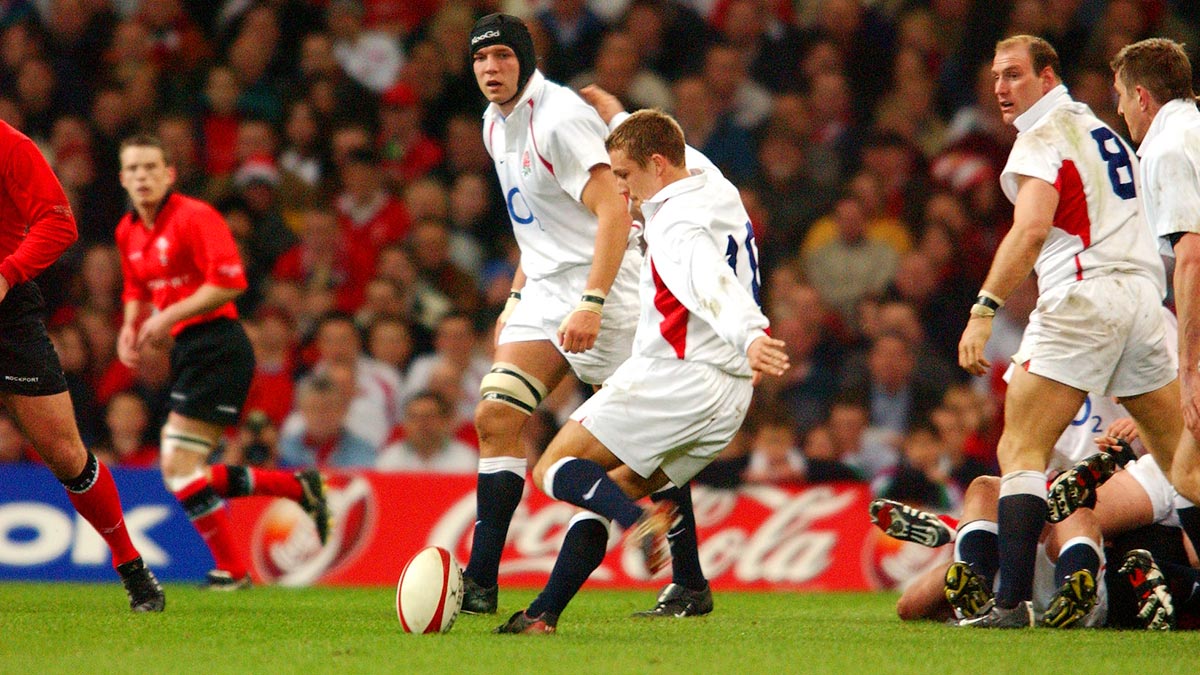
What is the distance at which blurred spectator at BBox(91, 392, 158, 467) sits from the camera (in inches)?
410

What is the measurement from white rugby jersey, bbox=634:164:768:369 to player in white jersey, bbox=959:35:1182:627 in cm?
97

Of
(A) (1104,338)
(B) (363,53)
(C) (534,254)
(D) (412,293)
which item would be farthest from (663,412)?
(B) (363,53)

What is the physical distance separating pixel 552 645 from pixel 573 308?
70.0 inches

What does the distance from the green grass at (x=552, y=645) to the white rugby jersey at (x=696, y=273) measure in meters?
1.05

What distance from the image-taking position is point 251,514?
977 centimetres

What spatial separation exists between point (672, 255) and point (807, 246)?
7.09m

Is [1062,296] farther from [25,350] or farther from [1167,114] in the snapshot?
[25,350]

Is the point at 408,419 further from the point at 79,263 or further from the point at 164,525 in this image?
the point at 79,263

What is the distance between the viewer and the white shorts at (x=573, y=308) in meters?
6.69

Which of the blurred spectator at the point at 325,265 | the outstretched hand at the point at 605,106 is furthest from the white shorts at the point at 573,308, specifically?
the blurred spectator at the point at 325,265

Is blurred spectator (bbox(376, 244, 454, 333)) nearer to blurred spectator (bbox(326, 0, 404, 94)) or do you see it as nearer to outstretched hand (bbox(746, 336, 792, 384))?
blurred spectator (bbox(326, 0, 404, 94))

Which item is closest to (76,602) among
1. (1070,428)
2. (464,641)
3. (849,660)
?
(464,641)

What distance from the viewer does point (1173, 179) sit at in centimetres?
552

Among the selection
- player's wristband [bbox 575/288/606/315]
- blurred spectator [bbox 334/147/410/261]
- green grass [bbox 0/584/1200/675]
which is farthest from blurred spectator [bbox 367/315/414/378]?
player's wristband [bbox 575/288/606/315]
